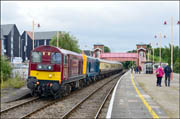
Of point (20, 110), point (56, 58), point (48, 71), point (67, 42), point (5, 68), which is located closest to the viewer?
point (20, 110)

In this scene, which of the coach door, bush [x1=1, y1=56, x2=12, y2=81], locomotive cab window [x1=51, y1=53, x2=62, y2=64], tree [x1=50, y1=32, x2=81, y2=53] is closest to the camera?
locomotive cab window [x1=51, y1=53, x2=62, y2=64]

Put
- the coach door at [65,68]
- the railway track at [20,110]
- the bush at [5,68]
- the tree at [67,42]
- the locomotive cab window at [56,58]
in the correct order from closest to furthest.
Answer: the railway track at [20,110], the locomotive cab window at [56,58], the coach door at [65,68], the bush at [5,68], the tree at [67,42]

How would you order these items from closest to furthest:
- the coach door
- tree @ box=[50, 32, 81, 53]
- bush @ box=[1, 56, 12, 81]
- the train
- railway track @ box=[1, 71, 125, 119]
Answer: railway track @ box=[1, 71, 125, 119] < the train < the coach door < bush @ box=[1, 56, 12, 81] < tree @ box=[50, 32, 81, 53]

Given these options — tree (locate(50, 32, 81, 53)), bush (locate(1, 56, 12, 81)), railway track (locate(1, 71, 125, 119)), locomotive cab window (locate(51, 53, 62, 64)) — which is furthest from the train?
tree (locate(50, 32, 81, 53))

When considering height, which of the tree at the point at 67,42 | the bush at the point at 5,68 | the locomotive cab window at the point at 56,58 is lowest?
the bush at the point at 5,68

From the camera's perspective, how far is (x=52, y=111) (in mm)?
11492

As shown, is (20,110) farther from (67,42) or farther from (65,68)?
(67,42)

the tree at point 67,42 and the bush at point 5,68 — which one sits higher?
the tree at point 67,42

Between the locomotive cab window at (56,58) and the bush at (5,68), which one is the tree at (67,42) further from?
the locomotive cab window at (56,58)

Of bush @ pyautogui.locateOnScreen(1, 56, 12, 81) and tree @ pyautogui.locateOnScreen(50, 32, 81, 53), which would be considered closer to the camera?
bush @ pyautogui.locateOnScreen(1, 56, 12, 81)

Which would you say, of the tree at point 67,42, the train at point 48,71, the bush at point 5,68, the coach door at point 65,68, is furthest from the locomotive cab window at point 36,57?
the tree at point 67,42

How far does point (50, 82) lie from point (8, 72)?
605 inches

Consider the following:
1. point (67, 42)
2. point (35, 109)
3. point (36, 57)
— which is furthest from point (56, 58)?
point (67, 42)

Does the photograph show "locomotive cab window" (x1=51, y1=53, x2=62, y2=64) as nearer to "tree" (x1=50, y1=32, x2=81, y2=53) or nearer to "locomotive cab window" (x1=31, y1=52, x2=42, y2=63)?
"locomotive cab window" (x1=31, y1=52, x2=42, y2=63)
